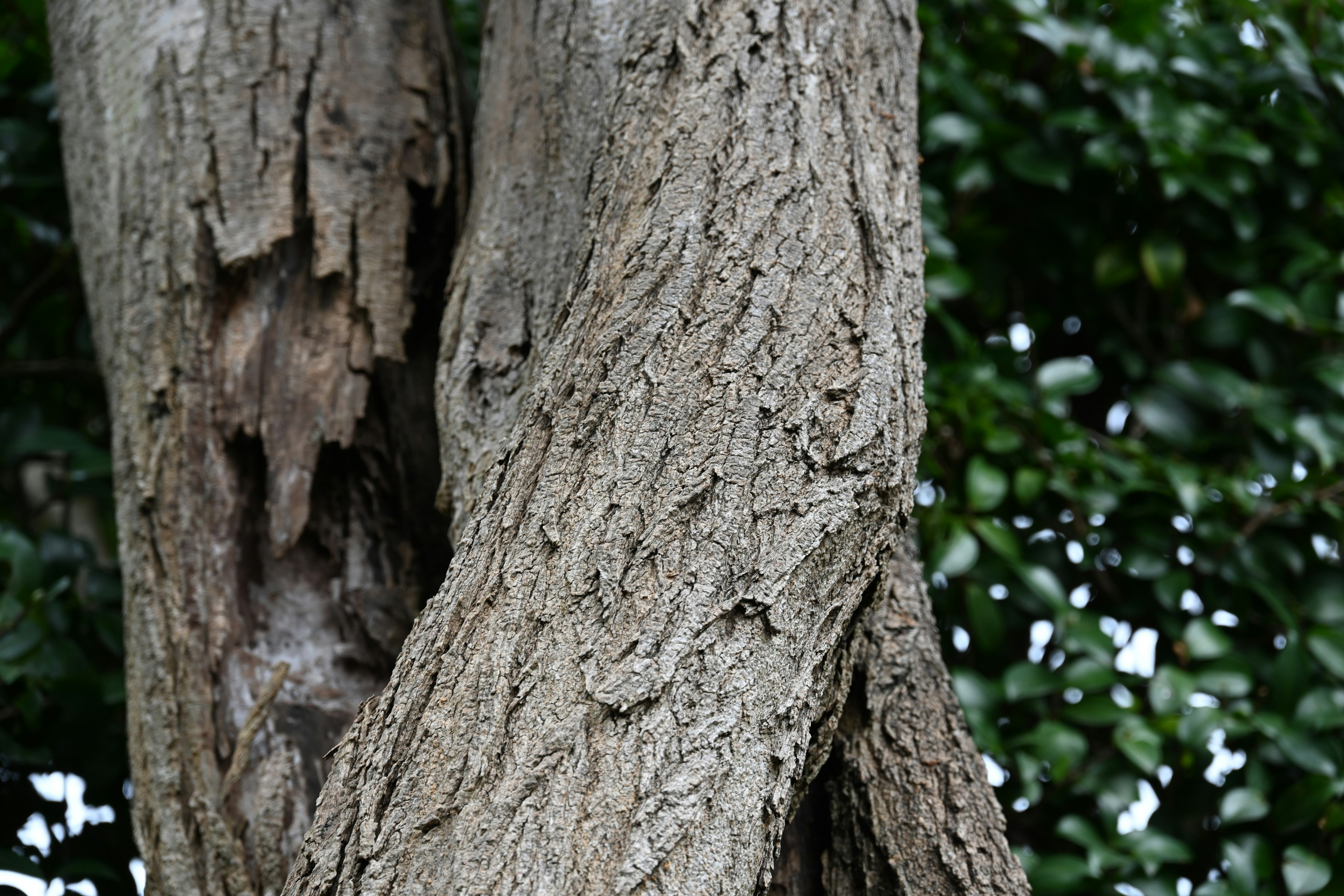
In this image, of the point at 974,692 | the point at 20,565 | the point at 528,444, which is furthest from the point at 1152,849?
the point at 20,565

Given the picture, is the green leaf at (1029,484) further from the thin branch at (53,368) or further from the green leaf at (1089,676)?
the thin branch at (53,368)

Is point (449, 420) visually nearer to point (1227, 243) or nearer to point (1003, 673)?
point (1003, 673)

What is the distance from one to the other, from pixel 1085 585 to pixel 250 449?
1.29 metres

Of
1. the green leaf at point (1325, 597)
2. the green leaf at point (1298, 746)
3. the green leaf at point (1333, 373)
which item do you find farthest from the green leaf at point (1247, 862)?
the green leaf at point (1333, 373)

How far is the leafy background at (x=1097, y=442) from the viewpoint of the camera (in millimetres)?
1366

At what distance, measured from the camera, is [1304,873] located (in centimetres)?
132

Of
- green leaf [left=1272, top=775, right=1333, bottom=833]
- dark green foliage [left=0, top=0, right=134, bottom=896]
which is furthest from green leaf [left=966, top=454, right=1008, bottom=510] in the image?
dark green foliage [left=0, top=0, right=134, bottom=896]

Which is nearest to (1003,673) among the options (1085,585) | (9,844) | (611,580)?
(1085,585)

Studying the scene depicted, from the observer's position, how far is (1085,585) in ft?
5.30

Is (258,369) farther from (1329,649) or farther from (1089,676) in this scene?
(1329,649)

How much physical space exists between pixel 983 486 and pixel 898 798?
674 mm

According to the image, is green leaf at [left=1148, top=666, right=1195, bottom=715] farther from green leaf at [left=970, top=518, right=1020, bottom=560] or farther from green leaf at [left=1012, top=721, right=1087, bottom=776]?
green leaf at [left=970, top=518, right=1020, bottom=560]

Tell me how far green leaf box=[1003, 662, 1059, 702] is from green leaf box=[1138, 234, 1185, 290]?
0.71m

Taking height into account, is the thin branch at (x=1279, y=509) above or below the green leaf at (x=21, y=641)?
below
